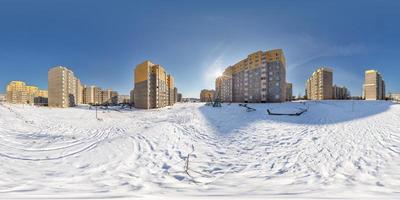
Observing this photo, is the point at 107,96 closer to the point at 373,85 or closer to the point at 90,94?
the point at 90,94

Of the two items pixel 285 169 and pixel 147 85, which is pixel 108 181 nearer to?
pixel 285 169

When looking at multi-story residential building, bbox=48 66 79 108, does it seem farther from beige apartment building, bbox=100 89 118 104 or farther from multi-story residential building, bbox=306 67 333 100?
multi-story residential building, bbox=306 67 333 100

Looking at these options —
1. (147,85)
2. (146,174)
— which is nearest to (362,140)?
(146,174)

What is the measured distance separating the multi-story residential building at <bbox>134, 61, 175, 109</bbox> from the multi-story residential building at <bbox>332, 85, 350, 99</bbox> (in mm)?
82704

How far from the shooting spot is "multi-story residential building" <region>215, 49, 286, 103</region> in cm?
5038

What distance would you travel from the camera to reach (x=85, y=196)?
5.05 meters

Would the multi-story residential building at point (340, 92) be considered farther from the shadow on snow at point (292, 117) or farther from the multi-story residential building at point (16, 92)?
the multi-story residential building at point (16, 92)

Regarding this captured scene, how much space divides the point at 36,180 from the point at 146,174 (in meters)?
3.43

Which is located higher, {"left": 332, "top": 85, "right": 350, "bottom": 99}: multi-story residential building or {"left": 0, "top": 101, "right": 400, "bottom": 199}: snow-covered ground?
{"left": 332, "top": 85, "right": 350, "bottom": 99}: multi-story residential building

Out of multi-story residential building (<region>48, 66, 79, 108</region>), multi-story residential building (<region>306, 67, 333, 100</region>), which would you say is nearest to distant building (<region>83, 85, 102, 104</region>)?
multi-story residential building (<region>48, 66, 79, 108</region>)

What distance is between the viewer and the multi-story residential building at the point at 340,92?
9612 cm

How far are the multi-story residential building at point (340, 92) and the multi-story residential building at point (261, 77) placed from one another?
192 feet

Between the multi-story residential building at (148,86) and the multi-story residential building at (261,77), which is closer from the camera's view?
the multi-story residential building at (261,77)

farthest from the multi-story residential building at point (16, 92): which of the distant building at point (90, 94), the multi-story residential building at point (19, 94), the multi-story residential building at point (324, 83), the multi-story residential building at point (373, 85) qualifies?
the multi-story residential building at point (373, 85)
